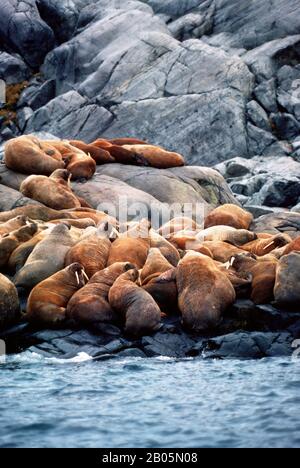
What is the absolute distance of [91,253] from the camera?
1387cm

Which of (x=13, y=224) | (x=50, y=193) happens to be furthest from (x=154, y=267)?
(x=50, y=193)

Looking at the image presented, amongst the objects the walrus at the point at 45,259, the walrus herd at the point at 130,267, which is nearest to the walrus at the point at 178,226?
the walrus herd at the point at 130,267

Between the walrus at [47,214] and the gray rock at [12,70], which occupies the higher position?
the gray rock at [12,70]

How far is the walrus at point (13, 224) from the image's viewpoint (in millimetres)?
15461

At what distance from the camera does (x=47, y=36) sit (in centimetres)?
4906

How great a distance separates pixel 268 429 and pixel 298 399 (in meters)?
1.28

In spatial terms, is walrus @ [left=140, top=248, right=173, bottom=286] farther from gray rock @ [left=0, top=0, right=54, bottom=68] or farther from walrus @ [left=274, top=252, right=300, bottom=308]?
gray rock @ [left=0, top=0, right=54, bottom=68]

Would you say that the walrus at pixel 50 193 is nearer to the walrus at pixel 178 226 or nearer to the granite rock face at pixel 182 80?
the walrus at pixel 178 226

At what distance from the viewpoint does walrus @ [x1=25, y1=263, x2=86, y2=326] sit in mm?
12125

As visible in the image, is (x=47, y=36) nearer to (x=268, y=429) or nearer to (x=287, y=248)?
(x=287, y=248)

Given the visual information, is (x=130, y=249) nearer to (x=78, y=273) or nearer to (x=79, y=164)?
(x=78, y=273)

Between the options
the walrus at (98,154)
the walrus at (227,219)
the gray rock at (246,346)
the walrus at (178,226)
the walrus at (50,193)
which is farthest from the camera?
the walrus at (98,154)

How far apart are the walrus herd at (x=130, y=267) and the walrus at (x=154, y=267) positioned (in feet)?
0.06

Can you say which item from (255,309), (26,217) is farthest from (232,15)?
(255,309)
